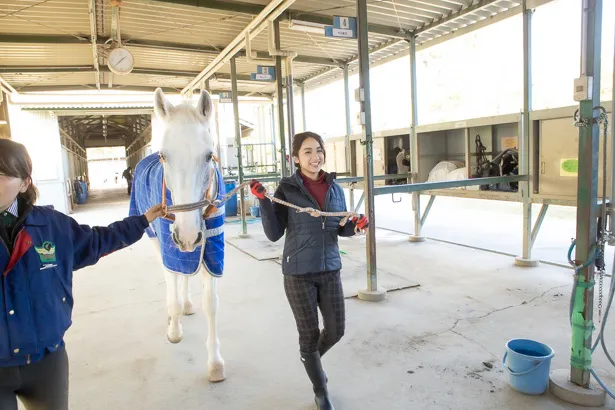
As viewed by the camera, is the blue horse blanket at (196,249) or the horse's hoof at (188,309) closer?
the blue horse blanket at (196,249)

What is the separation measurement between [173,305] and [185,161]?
118 centimetres

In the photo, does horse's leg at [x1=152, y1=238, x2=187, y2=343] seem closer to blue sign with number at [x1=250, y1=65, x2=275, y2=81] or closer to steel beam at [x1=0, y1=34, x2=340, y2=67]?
blue sign with number at [x1=250, y1=65, x2=275, y2=81]

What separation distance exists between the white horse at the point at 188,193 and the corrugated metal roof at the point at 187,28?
3.47 m

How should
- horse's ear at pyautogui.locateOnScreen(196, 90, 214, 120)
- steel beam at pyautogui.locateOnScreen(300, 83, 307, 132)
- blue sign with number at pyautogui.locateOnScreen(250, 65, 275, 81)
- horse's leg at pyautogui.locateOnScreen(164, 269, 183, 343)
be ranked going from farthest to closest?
steel beam at pyautogui.locateOnScreen(300, 83, 307, 132) < blue sign with number at pyautogui.locateOnScreen(250, 65, 275, 81) < horse's leg at pyautogui.locateOnScreen(164, 269, 183, 343) < horse's ear at pyautogui.locateOnScreen(196, 90, 214, 120)

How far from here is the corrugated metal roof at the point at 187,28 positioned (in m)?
5.24

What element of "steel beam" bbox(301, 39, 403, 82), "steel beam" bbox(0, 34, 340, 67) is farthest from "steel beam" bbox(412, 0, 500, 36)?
"steel beam" bbox(0, 34, 340, 67)

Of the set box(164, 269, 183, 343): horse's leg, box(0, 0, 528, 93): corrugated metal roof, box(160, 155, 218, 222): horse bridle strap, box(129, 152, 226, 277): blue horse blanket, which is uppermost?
box(0, 0, 528, 93): corrugated metal roof

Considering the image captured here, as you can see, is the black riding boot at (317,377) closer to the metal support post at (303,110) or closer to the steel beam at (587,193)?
the steel beam at (587,193)

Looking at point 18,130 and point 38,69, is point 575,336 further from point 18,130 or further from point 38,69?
point 18,130

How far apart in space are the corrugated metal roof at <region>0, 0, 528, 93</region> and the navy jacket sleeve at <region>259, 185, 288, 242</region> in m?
3.94

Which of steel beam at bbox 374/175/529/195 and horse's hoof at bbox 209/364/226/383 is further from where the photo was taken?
steel beam at bbox 374/175/529/195

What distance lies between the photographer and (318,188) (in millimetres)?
2018

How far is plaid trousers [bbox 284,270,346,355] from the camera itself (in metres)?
1.91

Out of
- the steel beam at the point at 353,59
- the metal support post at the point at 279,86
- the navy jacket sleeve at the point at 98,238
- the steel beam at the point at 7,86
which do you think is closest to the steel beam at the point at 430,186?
the metal support post at the point at 279,86
